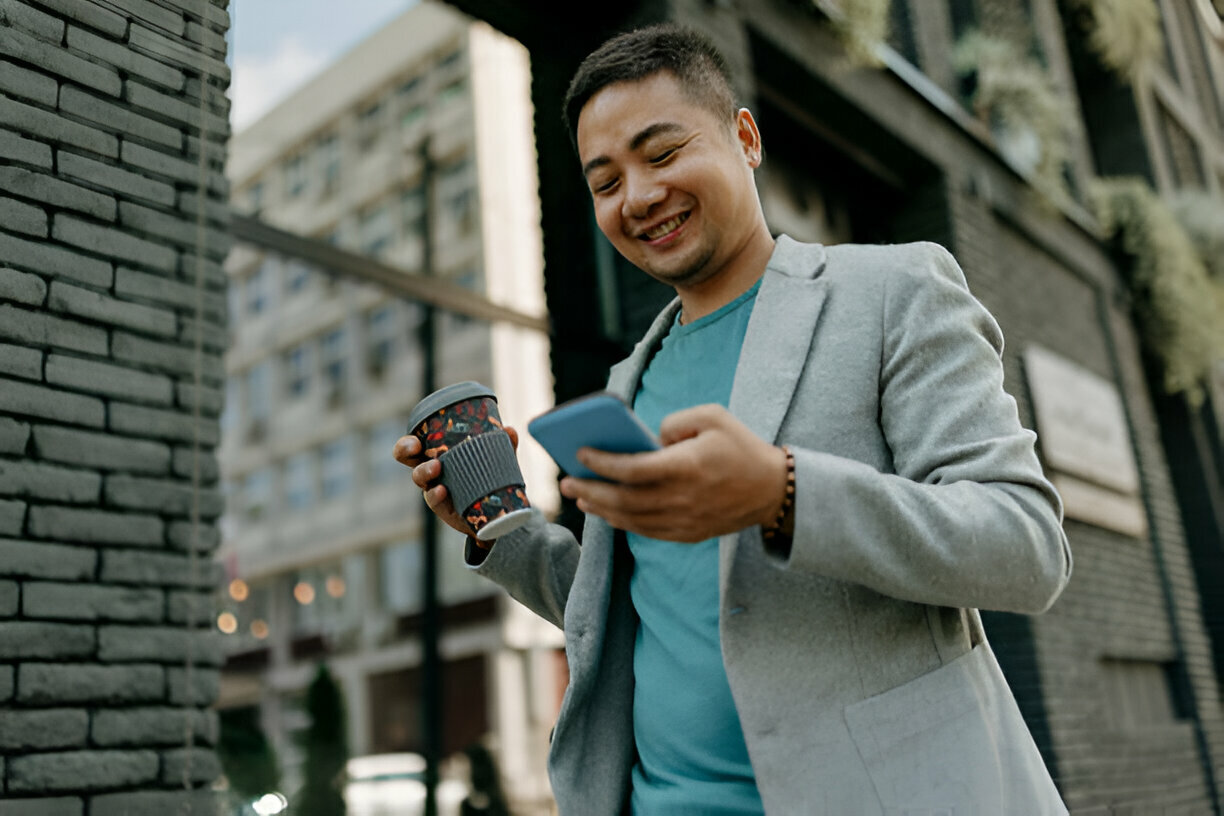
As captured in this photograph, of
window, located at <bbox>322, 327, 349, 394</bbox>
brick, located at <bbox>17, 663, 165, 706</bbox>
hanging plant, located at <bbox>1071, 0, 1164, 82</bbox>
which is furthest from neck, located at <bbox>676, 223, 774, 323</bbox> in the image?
window, located at <bbox>322, 327, 349, 394</bbox>

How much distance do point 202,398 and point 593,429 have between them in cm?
215

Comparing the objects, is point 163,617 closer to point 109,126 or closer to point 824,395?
point 109,126

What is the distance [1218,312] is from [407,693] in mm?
20548

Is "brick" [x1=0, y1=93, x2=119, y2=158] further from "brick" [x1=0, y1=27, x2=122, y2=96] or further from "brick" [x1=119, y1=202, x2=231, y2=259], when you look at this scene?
"brick" [x1=119, y1=202, x2=231, y2=259]

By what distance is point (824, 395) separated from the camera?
1.23 m

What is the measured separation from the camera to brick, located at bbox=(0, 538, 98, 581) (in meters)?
2.25

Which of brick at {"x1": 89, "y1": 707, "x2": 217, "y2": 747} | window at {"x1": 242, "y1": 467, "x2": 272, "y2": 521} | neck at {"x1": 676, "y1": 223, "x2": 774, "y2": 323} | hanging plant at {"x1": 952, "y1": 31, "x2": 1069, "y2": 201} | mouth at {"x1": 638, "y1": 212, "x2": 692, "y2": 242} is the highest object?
window at {"x1": 242, "y1": 467, "x2": 272, "y2": 521}

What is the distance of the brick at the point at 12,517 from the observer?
2.25 m

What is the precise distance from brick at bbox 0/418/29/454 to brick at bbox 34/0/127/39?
94 centimetres

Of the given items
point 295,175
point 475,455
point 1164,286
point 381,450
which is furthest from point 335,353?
point 475,455

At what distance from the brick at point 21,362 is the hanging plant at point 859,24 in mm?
4255

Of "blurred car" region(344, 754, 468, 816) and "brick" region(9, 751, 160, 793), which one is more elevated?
"brick" region(9, 751, 160, 793)

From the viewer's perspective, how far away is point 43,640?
228 cm

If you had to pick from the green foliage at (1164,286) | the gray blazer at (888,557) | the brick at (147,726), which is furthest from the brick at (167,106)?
the green foliage at (1164,286)
